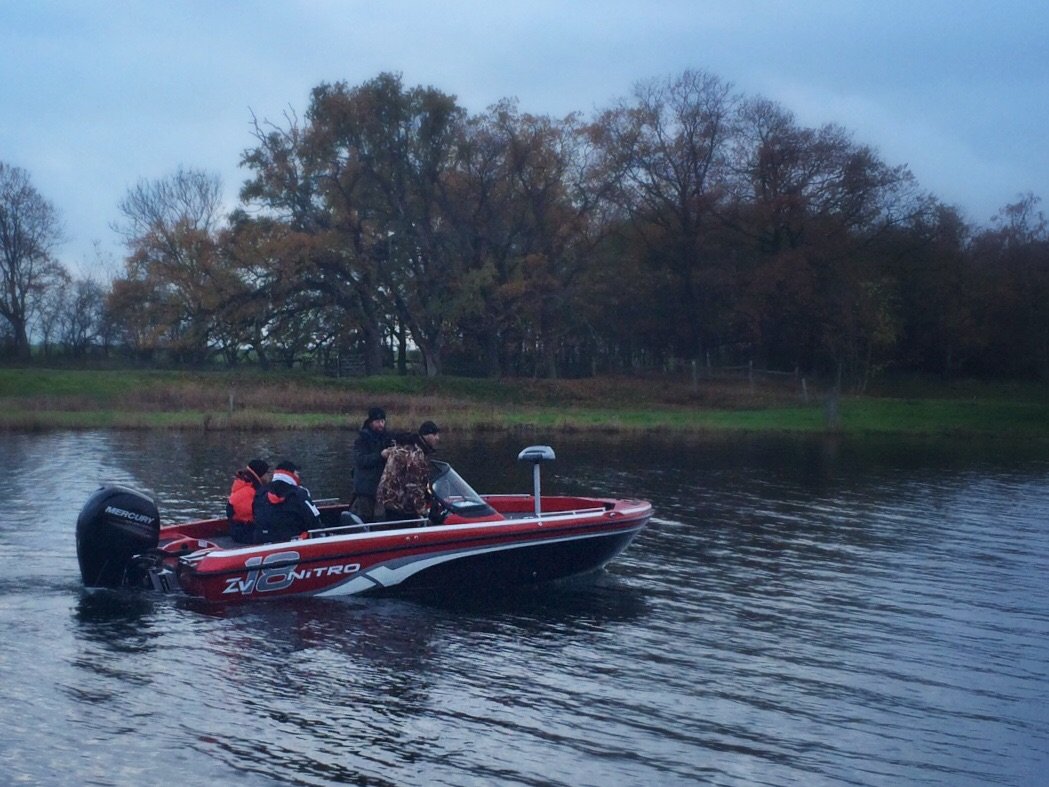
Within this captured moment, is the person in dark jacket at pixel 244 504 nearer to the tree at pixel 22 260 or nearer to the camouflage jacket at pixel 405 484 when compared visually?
the camouflage jacket at pixel 405 484

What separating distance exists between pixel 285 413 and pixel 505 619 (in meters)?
27.3

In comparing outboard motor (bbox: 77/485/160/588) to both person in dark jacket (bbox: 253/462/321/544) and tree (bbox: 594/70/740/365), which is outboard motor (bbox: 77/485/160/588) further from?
tree (bbox: 594/70/740/365)

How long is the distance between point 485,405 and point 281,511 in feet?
98.6

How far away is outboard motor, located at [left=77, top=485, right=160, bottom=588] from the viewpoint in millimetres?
11852

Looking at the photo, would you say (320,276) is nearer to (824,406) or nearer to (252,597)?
(824,406)

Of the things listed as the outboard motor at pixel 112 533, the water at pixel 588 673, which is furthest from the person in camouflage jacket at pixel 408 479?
the outboard motor at pixel 112 533

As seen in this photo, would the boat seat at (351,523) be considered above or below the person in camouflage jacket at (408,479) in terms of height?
below

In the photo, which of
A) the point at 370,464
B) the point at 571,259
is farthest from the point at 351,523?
the point at 571,259

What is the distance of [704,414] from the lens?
41.2 m

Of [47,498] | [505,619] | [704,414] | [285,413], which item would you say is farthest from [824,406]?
[505,619]

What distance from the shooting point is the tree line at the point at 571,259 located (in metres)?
50.4

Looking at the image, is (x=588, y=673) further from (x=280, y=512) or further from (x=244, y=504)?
(x=244, y=504)

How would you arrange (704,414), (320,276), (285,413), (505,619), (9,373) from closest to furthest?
1. (505,619)
2. (285,413)
3. (704,414)
4. (9,373)
5. (320,276)

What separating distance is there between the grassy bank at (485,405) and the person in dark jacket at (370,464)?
19.9 metres
